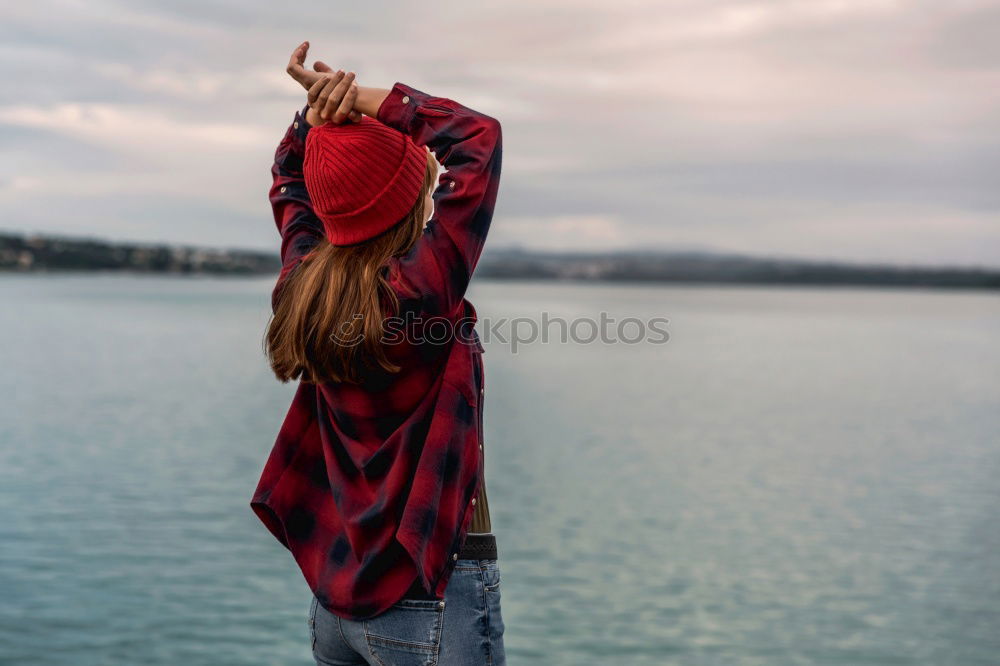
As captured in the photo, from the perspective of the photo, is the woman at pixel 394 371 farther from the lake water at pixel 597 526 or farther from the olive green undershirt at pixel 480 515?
the lake water at pixel 597 526

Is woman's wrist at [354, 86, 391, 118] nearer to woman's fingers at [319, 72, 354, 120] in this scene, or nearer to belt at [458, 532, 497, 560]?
woman's fingers at [319, 72, 354, 120]

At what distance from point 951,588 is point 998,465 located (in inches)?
380

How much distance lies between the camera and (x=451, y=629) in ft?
6.83

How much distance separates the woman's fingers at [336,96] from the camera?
221 centimetres

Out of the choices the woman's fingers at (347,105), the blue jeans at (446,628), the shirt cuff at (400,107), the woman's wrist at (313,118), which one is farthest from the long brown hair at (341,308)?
the blue jeans at (446,628)

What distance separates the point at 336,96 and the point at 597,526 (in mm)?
12134

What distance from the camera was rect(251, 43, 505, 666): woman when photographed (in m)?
2.10

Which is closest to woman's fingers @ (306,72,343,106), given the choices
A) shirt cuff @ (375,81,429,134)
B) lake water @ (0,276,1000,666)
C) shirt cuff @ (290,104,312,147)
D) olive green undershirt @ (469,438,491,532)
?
shirt cuff @ (375,81,429,134)

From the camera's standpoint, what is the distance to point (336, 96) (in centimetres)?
222

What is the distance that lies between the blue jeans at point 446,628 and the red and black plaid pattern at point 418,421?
0.03 meters

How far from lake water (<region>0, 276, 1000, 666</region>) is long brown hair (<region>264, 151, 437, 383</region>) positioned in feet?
21.7

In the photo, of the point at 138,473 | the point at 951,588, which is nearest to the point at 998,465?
the point at 951,588

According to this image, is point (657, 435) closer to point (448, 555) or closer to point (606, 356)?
point (448, 555)

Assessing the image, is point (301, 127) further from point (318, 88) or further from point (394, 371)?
point (394, 371)
